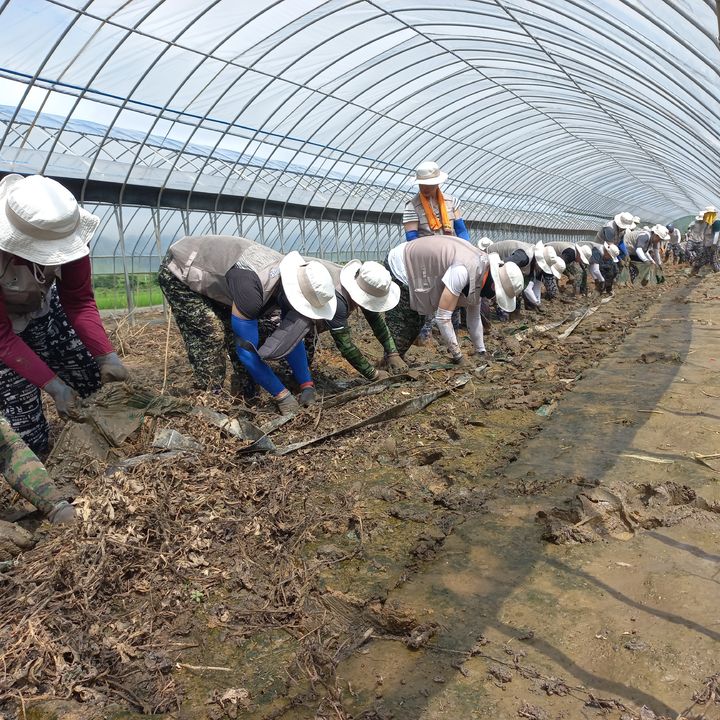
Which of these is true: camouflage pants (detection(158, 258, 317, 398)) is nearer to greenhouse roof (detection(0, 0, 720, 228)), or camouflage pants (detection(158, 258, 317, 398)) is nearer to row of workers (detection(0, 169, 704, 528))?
row of workers (detection(0, 169, 704, 528))

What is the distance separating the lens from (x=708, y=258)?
2216cm

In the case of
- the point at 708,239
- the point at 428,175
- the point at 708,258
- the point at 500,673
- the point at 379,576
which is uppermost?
the point at 428,175

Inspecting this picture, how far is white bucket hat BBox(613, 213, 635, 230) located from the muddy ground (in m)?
12.8

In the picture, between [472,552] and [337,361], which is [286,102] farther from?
[472,552]

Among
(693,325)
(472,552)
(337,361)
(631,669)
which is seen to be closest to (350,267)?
(337,361)

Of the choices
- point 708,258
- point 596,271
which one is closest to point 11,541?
point 596,271

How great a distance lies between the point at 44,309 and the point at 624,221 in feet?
51.5

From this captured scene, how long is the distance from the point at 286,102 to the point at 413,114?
4893 mm

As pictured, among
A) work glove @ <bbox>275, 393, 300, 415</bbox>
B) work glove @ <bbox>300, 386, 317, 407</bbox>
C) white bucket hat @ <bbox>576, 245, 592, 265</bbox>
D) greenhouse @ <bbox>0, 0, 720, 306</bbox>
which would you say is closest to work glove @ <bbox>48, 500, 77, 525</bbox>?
work glove @ <bbox>275, 393, 300, 415</bbox>

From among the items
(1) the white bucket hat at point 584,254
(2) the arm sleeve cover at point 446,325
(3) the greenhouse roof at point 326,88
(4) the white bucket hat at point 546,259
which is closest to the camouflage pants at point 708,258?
(3) the greenhouse roof at point 326,88

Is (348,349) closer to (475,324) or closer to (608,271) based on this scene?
(475,324)

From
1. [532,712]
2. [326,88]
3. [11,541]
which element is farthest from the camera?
[326,88]

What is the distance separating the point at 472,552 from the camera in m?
2.97

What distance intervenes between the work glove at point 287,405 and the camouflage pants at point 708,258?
2006 cm
